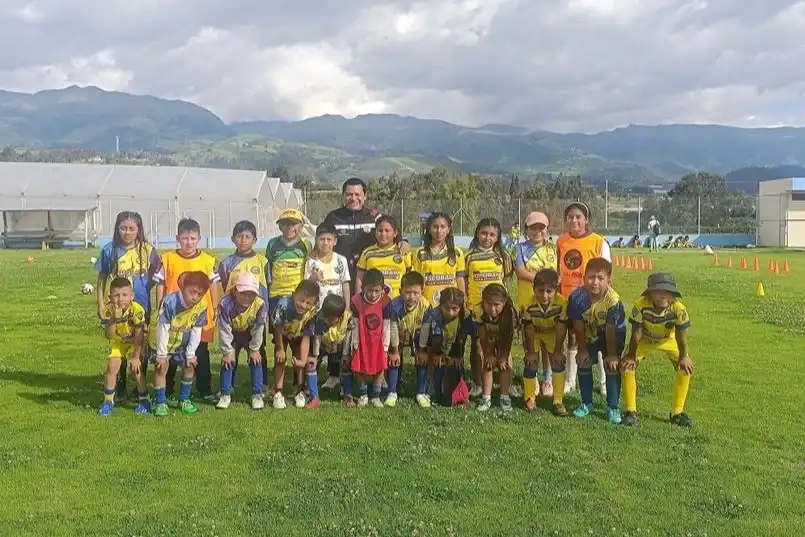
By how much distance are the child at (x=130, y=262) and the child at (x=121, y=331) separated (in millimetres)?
116

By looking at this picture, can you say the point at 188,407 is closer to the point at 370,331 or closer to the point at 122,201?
the point at 370,331

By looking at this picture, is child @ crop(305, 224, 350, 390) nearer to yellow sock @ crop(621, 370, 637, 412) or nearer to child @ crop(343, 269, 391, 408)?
child @ crop(343, 269, 391, 408)

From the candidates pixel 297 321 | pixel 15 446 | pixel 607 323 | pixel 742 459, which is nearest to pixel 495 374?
pixel 607 323

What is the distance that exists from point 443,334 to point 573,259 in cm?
137

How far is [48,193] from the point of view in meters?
43.8

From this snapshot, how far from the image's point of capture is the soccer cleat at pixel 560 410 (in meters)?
6.54

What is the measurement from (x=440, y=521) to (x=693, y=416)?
10.7 feet

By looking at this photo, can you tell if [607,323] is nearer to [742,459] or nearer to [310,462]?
[742,459]

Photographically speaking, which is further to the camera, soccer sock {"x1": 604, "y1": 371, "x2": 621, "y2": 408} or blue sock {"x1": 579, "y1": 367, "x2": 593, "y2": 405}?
blue sock {"x1": 579, "y1": 367, "x2": 593, "y2": 405}

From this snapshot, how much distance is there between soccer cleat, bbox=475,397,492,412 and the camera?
263 inches

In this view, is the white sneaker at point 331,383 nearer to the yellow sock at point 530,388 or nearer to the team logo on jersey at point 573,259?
the yellow sock at point 530,388

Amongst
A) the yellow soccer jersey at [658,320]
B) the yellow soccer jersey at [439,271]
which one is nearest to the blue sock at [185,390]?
the yellow soccer jersey at [439,271]

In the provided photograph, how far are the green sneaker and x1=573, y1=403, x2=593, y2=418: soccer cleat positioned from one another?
3332 millimetres

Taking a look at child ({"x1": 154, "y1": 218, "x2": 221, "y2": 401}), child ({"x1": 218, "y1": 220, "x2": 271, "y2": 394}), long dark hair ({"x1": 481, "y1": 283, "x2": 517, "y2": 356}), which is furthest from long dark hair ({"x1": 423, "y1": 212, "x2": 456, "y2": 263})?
child ({"x1": 154, "y1": 218, "x2": 221, "y2": 401})
